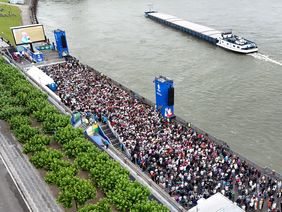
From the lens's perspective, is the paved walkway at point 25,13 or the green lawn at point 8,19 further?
the paved walkway at point 25,13

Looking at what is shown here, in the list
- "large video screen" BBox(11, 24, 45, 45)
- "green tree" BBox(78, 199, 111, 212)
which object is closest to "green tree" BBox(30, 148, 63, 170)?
"green tree" BBox(78, 199, 111, 212)

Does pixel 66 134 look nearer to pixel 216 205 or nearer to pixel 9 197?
pixel 9 197

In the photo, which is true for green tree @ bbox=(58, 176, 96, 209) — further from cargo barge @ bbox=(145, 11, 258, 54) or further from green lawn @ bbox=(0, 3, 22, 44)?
green lawn @ bbox=(0, 3, 22, 44)

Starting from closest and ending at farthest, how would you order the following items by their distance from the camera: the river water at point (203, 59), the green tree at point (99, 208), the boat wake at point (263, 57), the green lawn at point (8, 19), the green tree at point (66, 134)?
the green tree at point (99, 208) < the green tree at point (66, 134) < the river water at point (203, 59) < the boat wake at point (263, 57) < the green lawn at point (8, 19)

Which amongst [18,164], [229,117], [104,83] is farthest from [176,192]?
[104,83]

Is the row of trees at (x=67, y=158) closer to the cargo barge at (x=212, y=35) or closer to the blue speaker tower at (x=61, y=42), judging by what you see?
the blue speaker tower at (x=61, y=42)

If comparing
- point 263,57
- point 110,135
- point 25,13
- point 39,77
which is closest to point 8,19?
point 25,13

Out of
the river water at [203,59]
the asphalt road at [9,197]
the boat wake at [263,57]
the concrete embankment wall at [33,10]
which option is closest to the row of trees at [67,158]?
the asphalt road at [9,197]
